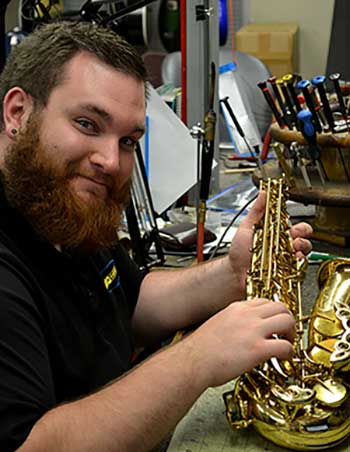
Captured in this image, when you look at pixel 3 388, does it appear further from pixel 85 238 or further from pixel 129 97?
pixel 129 97

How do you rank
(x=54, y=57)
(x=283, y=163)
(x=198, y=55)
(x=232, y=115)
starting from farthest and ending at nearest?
(x=232, y=115), (x=198, y=55), (x=283, y=163), (x=54, y=57)

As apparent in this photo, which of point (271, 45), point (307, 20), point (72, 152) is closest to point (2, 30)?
point (72, 152)

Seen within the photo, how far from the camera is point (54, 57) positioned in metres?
0.99

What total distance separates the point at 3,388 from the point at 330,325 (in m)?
0.49

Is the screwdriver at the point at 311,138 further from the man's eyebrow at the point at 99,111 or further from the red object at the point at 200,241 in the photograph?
the man's eyebrow at the point at 99,111

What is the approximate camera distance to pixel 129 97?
988 mm

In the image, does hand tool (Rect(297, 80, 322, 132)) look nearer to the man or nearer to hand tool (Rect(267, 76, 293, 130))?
hand tool (Rect(267, 76, 293, 130))

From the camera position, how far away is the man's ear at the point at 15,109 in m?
0.99

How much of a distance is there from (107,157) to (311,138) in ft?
2.27

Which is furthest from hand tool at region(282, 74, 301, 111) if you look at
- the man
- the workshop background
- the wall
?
the wall

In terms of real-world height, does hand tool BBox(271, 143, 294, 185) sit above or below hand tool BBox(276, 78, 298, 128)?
below

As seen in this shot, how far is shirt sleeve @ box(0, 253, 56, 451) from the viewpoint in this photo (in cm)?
74

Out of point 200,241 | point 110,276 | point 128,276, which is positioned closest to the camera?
point 110,276

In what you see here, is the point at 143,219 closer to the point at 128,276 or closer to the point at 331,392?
the point at 128,276
